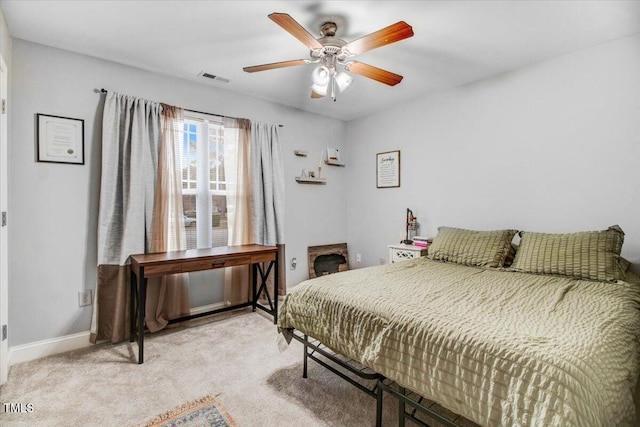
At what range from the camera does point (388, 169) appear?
4.01 metres

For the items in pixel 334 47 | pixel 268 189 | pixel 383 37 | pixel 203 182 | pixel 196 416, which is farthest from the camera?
pixel 268 189

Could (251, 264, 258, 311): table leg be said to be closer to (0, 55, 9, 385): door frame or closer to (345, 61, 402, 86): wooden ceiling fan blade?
(0, 55, 9, 385): door frame

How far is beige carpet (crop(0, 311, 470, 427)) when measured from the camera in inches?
66.9

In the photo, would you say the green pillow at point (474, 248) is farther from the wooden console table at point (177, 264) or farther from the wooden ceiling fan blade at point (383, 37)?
the wooden ceiling fan blade at point (383, 37)

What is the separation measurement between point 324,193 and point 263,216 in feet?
3.50

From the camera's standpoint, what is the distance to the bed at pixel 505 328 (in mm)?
1029

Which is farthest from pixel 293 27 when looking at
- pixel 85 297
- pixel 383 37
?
pixel 85 297

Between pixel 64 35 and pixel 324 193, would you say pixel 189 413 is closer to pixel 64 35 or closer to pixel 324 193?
pixel 64 35

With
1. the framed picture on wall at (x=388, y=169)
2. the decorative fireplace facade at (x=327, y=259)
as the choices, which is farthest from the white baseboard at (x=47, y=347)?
the framed picture on wall at (x=388, y=169)

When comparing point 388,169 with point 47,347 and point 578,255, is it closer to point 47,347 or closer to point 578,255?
point 578,255

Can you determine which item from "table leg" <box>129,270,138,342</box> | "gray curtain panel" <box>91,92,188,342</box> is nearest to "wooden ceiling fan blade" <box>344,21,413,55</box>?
"gray curtain panel" <box>91,92,188,342</box>

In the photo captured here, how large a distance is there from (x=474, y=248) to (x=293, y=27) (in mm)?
2192

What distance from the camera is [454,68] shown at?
2861 mm

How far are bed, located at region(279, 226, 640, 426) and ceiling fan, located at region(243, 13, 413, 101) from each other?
146 cm
